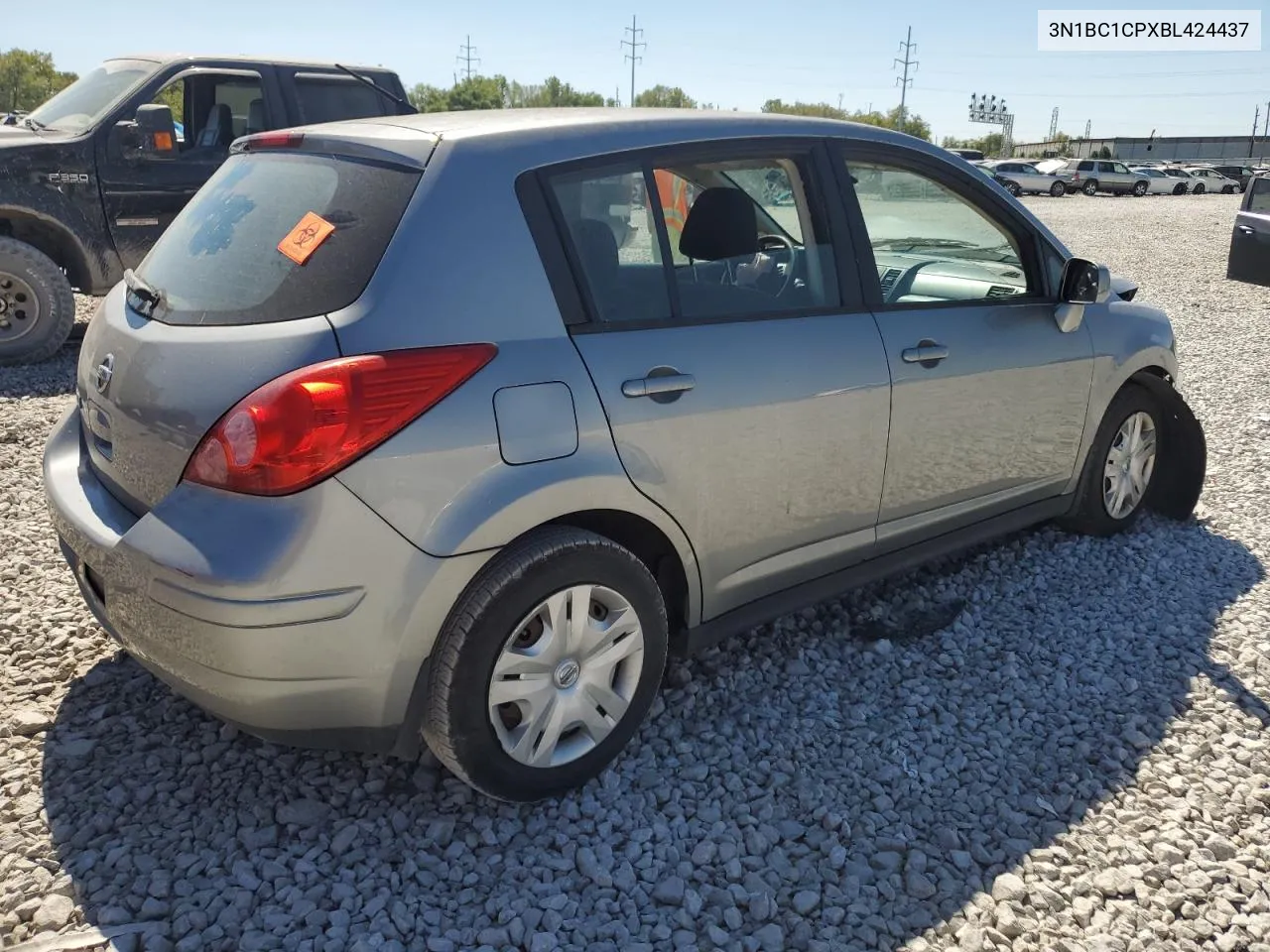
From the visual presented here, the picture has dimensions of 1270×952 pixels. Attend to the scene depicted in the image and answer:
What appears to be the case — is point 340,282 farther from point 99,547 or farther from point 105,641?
point 105,641

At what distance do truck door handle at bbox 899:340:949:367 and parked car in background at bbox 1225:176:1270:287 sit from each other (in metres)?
10.7

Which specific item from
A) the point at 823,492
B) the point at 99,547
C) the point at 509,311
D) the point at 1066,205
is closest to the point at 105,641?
the point at 99,547

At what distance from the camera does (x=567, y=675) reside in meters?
2.70

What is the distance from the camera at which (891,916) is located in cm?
243

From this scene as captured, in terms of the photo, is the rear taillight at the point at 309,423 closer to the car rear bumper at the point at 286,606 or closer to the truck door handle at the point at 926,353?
the car rear bumper at the point at 286,606

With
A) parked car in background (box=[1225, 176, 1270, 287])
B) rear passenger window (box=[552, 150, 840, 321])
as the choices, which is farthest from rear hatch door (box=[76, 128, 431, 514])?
parked car in background (box=[1225, 176, 1270, 287])

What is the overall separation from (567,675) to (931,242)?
7.43 feet

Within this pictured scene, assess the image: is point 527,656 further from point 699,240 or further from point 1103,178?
point 1103,178

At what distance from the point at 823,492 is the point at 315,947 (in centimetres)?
187

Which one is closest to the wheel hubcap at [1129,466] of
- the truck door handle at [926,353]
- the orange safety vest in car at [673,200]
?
the truck door handle at [926,353]

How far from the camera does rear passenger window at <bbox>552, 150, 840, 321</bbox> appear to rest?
2742 mm

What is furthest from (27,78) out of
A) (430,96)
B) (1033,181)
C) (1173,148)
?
(1173,148)

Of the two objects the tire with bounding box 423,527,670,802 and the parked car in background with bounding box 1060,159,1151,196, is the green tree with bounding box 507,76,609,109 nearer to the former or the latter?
the parked car in background with bounding box 1060,159,1151,196

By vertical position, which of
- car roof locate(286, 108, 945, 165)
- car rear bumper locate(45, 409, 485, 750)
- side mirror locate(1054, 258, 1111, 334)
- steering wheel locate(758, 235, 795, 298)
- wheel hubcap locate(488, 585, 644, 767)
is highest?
car roof locate(286, 108, 945, 165)
